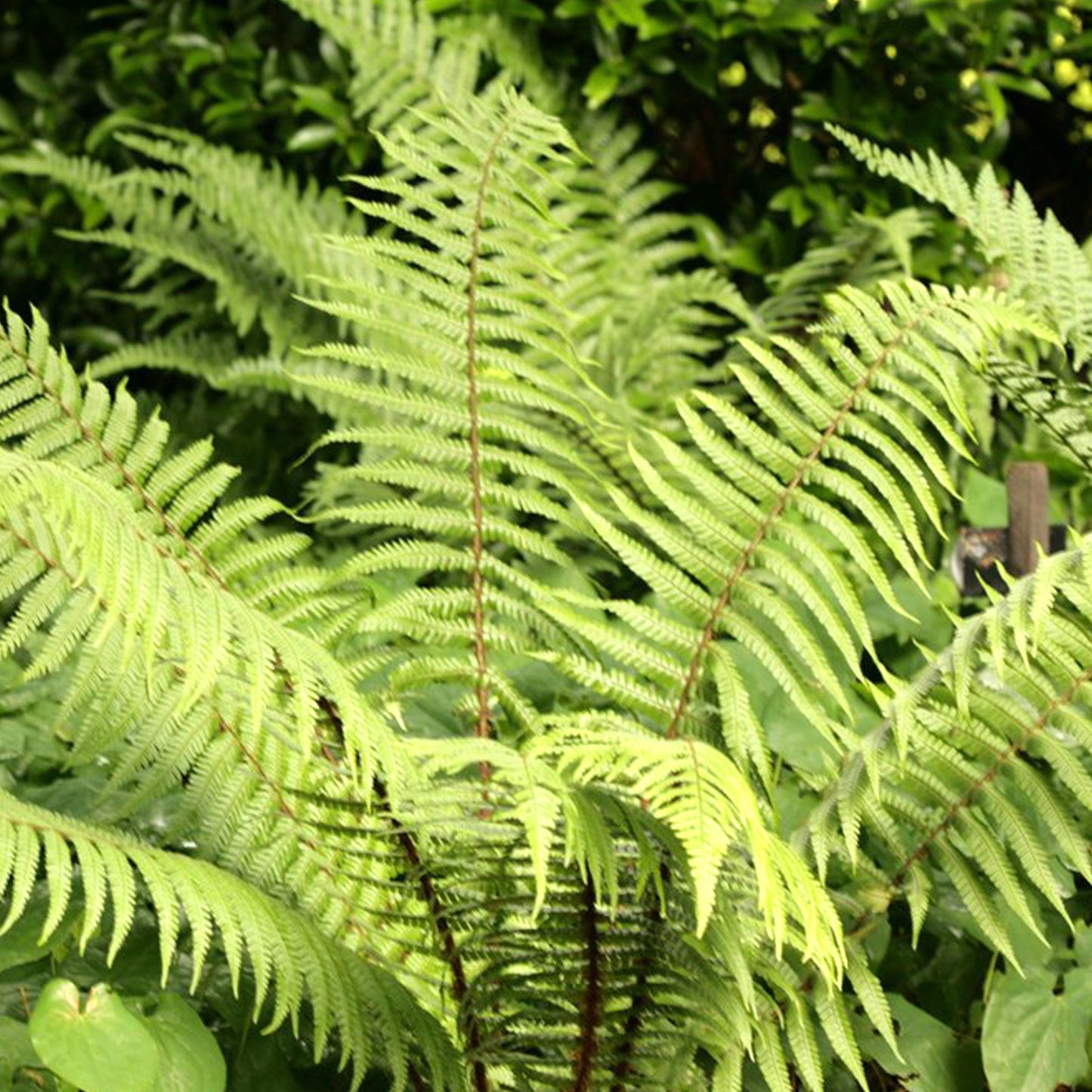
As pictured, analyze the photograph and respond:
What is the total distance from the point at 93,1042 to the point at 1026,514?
1.65 metres

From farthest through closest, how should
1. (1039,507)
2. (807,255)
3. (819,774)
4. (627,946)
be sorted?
(807,255), (1039,507), (819,774), (627,946)

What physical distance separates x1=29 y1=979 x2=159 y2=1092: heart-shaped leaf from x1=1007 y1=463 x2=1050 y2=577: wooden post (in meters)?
1.58

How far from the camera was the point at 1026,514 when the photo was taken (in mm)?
2504

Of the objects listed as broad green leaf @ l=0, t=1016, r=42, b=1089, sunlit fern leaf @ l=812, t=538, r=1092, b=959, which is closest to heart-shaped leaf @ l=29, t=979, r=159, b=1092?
broad green leaf @ l=0, t=1016, r=42, b=1089

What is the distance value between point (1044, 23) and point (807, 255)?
821mm

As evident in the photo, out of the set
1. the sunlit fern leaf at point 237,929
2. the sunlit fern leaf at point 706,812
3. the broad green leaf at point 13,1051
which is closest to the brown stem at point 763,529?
the sunlit fern leaf at point 706,812

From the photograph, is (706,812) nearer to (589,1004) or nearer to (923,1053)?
(589,1004)

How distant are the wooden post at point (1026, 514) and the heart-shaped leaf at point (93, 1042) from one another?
1578 mm

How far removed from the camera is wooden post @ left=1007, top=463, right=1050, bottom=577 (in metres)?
2.50

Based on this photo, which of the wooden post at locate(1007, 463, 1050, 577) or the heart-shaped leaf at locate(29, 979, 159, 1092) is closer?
the heart-shaped leaf at locate(29, 979, 159, 1092)

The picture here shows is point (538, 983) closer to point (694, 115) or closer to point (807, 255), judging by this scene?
point (807, 255)

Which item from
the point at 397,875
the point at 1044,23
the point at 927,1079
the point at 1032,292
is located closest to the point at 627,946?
the point at 397,875

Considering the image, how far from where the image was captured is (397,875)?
180cm

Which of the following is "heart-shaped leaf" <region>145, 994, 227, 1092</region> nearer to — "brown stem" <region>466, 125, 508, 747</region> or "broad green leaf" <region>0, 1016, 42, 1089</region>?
"broad green leaf" <region>0, 1016, 42, 1089</region>
